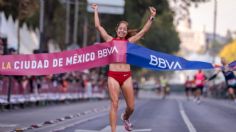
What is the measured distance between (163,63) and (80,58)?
1.70 metres

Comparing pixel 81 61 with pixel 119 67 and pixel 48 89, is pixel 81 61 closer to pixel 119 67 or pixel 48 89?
pixel 119 67

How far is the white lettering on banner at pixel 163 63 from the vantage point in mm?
16922

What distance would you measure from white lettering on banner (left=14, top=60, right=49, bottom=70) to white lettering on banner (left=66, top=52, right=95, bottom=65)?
0.48 m

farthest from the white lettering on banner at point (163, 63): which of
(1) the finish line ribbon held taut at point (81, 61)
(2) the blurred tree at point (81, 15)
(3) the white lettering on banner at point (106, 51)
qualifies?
(2) the blurred tree at point (81, 15)

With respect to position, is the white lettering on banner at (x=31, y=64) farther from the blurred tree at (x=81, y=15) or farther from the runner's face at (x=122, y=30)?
the blurred tree at (x=81, y=15)

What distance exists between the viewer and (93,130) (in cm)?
1998

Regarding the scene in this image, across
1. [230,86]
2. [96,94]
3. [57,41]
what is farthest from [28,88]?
[57,41]

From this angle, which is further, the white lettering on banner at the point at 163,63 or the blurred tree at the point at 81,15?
the blurred tree at the point at 81,15

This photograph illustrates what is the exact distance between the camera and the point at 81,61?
16.9 metres

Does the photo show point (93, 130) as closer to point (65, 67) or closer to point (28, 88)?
point (65, 67)

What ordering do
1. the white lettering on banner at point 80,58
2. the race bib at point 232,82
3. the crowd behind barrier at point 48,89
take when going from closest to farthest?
the white lettering on banner at point 80,58, the race bib at point 232,82, the crowd behind barrier at point 48,89

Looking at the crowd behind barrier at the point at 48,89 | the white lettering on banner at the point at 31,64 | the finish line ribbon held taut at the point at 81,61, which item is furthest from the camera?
the crowd behind barrier at the point at 48,89

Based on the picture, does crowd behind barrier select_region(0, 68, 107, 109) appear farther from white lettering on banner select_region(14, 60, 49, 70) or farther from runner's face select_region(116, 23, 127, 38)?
runner's face select_region(116, 23, 127, 38)

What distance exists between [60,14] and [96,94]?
10634 millimetres
